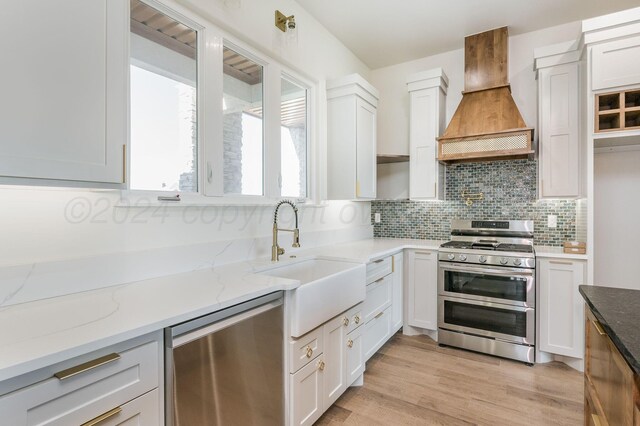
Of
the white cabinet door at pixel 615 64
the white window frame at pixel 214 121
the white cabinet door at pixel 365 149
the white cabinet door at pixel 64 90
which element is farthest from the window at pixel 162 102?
the white cabinet door at pixel 615 64

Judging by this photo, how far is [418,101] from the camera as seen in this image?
3.58 m

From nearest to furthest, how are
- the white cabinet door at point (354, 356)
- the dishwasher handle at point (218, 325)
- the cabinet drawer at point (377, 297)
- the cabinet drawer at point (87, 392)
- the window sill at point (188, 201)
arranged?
the cabinet drawer at point (87, 392) < the dishwasher handle at point (218, 325) < the window sill at point (188, 201) < the white cabinet door at point (354, 356) < the cabinet drawer at point (377, 297)

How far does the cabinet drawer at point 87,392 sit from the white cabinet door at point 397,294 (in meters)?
2.44

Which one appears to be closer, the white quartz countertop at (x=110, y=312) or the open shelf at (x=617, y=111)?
the white quartz countertop at (x=110, y=312)

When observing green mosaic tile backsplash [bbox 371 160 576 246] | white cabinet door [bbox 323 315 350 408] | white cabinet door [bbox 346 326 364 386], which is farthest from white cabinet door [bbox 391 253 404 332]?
white cabinet door [bbox 323 315 350 408]

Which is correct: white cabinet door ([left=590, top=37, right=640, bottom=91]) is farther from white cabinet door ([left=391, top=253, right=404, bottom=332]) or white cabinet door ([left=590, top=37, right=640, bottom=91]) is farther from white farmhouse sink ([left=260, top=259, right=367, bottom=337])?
white farmhouse sink ([left=260, top=259, right=367, bottom=337])

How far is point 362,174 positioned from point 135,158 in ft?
6.89

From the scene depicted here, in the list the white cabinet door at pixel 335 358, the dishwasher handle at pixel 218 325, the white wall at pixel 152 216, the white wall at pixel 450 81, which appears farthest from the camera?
the white wall at pixel 450 81

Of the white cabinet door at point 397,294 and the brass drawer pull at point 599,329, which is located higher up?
the brass drawer pull at point 599,329

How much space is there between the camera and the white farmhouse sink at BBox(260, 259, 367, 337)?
1.71 m

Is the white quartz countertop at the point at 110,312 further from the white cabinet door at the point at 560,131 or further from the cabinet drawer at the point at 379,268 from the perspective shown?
the white cabinet door at the point at 560,131

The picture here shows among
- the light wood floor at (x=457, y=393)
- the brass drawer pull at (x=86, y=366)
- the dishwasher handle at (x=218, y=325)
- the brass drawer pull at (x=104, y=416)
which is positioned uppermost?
the brass drawer pull at (x=86, y=366)

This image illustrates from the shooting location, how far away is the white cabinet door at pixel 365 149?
3.22 metres

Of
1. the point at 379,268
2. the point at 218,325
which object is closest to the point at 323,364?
the point at 218,325
